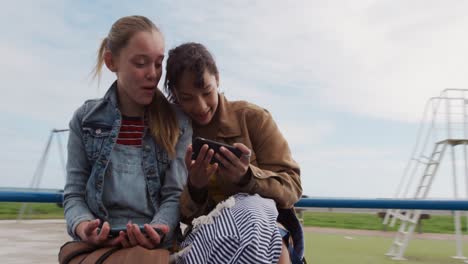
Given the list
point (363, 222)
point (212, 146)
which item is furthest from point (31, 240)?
point (363, 222)

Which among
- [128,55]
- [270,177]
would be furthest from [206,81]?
[270,177]

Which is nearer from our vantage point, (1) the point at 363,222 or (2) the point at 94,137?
(2) the point at 94,137

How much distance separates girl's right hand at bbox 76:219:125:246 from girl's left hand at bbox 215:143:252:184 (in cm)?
31

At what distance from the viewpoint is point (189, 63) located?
1.42 metres

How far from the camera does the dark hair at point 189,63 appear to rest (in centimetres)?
142

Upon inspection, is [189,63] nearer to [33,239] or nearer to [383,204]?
[383,204]

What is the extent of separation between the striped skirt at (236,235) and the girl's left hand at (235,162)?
0.21ft

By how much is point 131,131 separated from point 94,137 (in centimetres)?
11

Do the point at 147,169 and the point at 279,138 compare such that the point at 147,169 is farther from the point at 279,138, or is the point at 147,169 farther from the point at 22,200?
the point at 22,200

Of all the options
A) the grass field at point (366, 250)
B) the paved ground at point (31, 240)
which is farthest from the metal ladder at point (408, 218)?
the paved ground at point (31, 240)

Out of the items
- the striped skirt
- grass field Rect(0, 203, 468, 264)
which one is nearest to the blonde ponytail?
the striped skirt

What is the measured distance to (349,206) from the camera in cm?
213

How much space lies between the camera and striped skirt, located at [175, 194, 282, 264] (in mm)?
1092

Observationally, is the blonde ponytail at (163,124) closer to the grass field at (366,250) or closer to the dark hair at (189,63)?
the dark hair at (189,63)
